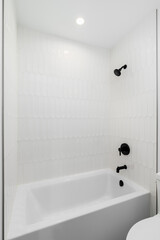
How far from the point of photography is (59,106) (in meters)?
1.90

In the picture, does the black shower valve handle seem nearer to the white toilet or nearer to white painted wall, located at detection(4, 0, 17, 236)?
the white toilet

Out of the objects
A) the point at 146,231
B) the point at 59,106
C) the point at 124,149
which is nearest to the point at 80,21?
the point at 59,106

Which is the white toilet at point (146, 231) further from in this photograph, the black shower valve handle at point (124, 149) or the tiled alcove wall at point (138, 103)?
the black shower valve handle at point (124, 149)

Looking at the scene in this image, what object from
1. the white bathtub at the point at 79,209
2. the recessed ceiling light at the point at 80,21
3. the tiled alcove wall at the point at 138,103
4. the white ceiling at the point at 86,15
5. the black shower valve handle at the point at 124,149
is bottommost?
the white bathtub at the point at 79,209

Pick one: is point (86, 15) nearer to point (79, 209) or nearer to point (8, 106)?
point (8, 106)

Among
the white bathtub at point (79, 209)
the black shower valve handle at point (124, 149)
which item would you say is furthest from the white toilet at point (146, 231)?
the black shower valve handle at point (124, 149)

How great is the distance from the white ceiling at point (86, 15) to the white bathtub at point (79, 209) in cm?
201

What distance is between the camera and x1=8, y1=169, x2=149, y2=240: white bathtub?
3.54 ft

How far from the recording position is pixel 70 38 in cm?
196

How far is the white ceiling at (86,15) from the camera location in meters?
1.40

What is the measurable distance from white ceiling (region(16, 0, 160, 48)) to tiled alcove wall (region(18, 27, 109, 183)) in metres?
0.14

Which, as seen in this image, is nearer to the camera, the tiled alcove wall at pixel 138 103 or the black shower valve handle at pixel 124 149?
the tiled alcove wall at pixel 138 103

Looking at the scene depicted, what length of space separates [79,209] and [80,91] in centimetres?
153

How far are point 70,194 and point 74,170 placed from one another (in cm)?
31
